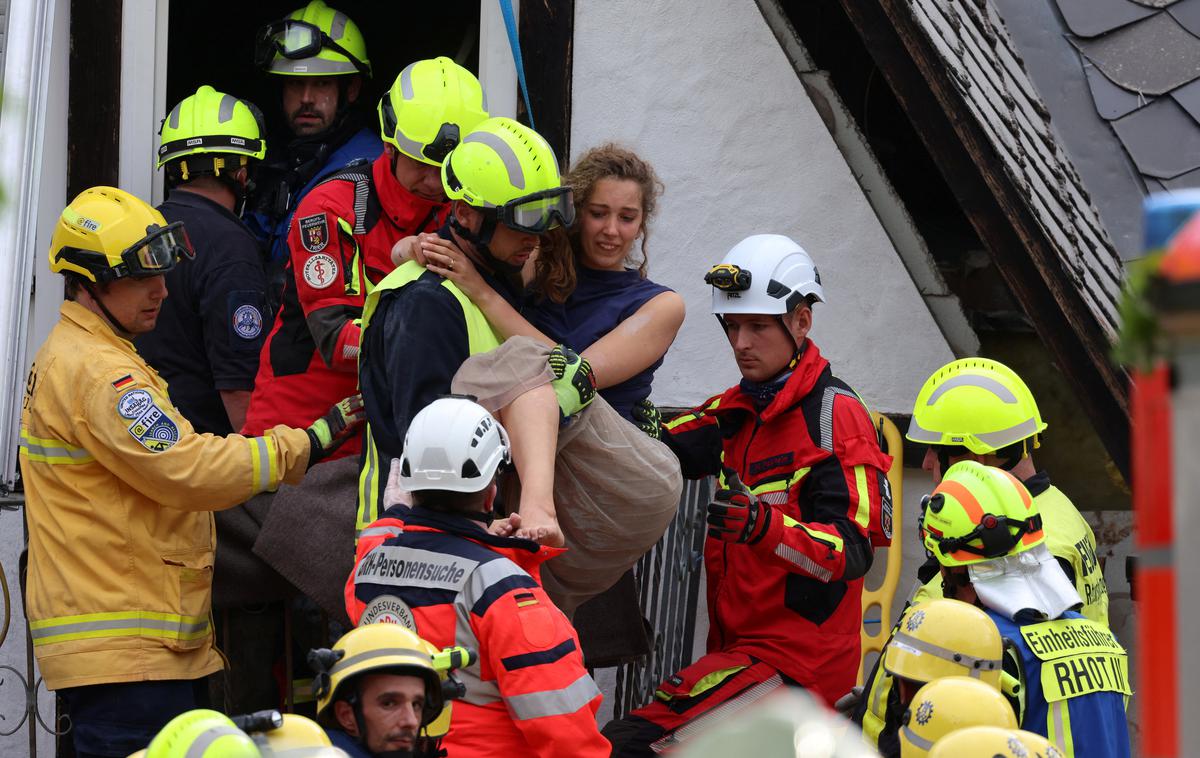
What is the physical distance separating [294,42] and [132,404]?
6.98ft

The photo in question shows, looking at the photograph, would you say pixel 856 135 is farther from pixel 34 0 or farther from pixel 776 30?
pixel 34 0

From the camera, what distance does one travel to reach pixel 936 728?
3.05 metres

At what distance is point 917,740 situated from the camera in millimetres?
3117

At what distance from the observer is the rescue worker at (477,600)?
10.5 feet

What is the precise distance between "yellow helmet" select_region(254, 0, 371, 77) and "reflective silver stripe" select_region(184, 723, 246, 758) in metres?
3.95

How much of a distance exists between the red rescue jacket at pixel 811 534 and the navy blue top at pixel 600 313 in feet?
1.45

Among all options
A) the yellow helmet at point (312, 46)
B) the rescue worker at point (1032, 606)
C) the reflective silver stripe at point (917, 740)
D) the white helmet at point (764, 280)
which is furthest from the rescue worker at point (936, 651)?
the yellow helmet at point (312, 46)

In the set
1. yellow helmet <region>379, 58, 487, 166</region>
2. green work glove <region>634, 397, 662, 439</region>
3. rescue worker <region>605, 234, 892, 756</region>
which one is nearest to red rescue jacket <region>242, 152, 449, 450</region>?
yellow helmet <region>379, 58, 487, 166</region>

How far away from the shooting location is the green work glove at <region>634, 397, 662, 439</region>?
4.32 meters

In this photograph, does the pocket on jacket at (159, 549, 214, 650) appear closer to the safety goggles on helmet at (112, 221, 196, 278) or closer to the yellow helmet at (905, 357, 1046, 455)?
the safety goggles on helmet at (112, 221, 196, 278)

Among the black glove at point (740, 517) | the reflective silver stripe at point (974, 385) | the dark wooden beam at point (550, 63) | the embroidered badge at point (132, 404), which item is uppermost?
the dark wooden beam at point (550, 63)

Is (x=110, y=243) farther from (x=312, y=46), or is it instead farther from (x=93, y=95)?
(x=312, y=46)

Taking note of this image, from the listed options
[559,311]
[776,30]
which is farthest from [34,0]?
[776,30]

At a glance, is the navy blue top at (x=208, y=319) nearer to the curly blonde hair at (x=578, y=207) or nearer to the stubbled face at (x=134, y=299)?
the stubbled face at (x=134, y=299)
